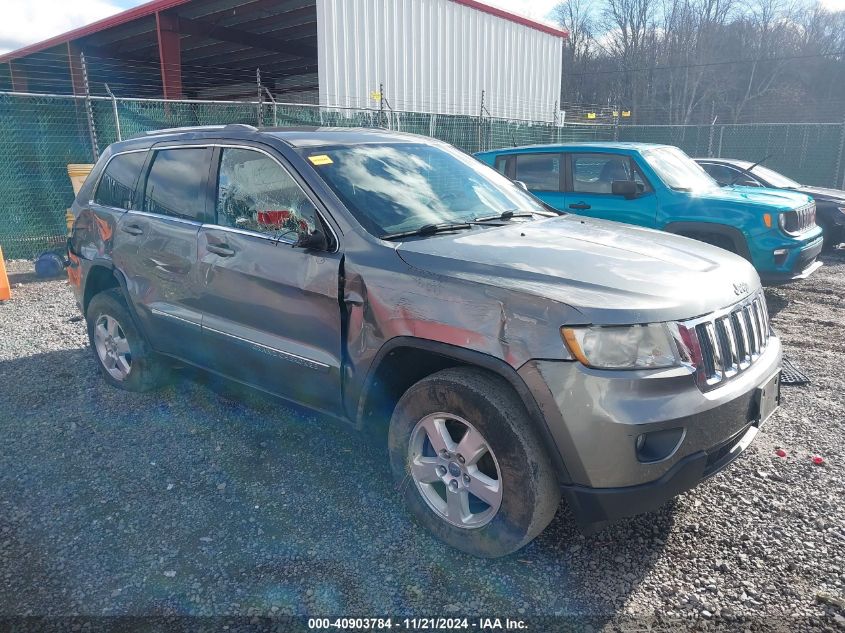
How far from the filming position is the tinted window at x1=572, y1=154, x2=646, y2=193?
729cm

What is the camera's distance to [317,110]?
13.2 m

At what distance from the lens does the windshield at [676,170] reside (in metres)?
7.16

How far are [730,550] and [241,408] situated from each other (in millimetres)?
3117

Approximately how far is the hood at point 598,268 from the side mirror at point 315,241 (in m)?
0.39

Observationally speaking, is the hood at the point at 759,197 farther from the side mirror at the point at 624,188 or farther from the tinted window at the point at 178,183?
the tinted window at the point at 178,183

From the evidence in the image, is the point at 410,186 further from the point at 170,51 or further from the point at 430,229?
the point at 170,51

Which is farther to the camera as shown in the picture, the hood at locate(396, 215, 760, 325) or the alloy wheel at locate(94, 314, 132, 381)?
the alloy wheel at locate(94, 314, 132, 381)

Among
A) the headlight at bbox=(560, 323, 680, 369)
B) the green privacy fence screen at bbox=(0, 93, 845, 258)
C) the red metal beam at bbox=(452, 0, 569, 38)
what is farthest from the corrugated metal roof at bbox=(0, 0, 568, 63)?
the headlight at bbox=(560, 323, 680, 369)

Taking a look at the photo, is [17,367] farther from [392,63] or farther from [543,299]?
[392,63]

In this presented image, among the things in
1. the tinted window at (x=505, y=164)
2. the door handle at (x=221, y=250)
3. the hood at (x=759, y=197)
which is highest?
the tinted window at (x=505, y=164)

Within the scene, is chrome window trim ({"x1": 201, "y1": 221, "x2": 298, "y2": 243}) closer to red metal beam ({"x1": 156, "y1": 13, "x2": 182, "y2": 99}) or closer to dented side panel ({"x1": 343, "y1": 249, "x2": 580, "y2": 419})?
dented side panel ({"x1": 343, "y1": 249, "x2": 580, "y2": 419})

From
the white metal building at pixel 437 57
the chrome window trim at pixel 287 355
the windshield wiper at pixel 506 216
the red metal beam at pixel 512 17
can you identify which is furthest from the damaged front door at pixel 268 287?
the red metal beam at pixel 512 17

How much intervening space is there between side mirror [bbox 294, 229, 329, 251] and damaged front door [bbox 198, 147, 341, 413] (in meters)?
0.04

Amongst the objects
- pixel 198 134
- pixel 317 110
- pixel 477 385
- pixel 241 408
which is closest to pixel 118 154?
pixel 198 134
